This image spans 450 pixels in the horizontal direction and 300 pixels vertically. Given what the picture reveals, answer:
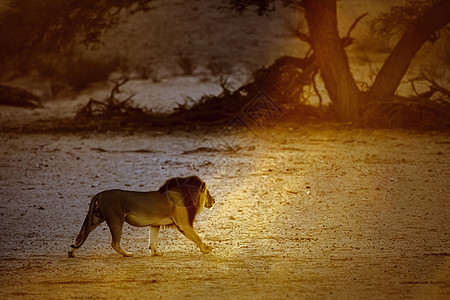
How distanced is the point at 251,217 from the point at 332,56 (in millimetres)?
6995

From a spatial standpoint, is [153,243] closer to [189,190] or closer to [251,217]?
[189,190]

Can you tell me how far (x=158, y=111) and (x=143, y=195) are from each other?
1045 centimetres

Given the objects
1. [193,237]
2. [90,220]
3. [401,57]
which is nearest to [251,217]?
[193,237]

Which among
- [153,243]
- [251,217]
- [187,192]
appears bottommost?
[153,243]

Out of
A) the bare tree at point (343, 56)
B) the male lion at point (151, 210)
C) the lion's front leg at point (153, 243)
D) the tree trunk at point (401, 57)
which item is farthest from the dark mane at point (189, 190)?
the tree trunk at point (401, 57)

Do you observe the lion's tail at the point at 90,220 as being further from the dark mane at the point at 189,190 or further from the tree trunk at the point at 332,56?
the tree trunk at the point at 332,56

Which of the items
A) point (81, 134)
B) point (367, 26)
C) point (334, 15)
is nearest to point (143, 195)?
point (81, 134)

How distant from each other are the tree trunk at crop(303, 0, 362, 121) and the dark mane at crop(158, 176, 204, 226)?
8.18 m

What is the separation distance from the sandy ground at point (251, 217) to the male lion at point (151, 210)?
0.66ft

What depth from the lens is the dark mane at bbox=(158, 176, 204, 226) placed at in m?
5.84

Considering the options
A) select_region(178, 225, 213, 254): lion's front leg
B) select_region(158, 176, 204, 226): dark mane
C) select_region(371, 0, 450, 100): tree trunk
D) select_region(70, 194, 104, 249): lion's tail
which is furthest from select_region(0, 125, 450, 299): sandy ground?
select_region(371, 0, 450, 100): tree trunk

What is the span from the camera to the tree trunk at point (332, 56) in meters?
13.4

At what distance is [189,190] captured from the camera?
5848mm

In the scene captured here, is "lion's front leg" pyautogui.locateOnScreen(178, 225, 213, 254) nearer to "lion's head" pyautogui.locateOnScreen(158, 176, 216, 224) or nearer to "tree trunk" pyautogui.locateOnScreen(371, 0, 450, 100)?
"lion's head" pyautogui.locateOnScreen(158, 176, 216, 224)
